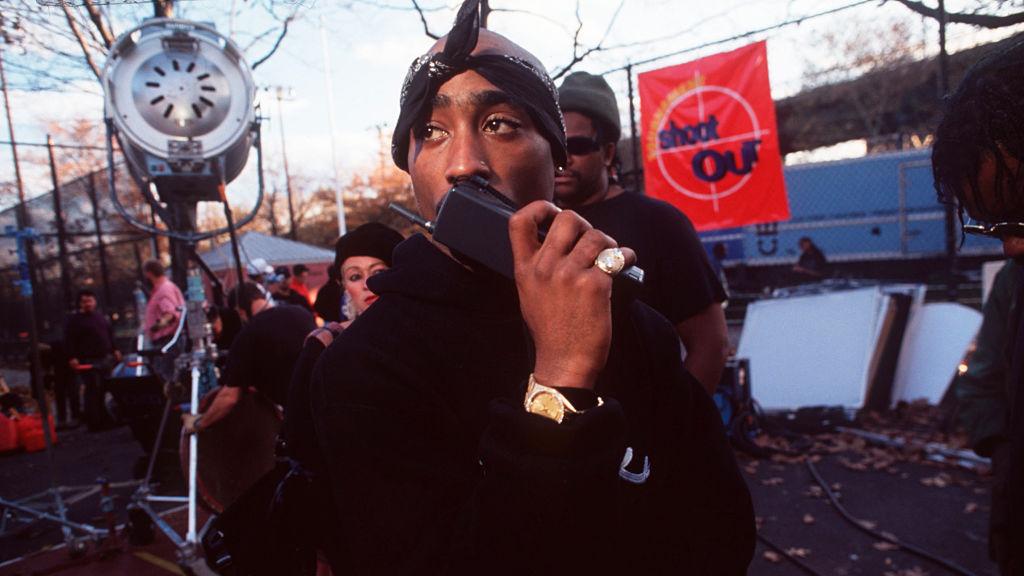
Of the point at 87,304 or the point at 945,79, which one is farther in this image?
the point at 87,304

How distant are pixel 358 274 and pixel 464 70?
218 centimetres

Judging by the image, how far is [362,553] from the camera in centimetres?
90

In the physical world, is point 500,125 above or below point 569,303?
above

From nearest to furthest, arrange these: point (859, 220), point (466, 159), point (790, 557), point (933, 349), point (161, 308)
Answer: point (466, 159), point (790, 557), point (933, 349), point (161, 308), point (859, 220)

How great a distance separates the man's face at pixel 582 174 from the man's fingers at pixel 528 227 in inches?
72.0

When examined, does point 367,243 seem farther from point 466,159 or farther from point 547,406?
point 547,406

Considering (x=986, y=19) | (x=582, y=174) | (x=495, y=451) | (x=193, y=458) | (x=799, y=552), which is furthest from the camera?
(x=799, y=552)

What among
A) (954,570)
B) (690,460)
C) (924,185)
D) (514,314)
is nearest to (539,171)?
(514,314)

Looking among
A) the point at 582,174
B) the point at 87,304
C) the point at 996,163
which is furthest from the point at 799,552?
the point at 87,304

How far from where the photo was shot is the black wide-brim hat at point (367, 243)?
3217 millimetres

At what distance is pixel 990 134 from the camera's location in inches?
55.2

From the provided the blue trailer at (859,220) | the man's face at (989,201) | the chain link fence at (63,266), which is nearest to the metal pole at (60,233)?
the chain link fence at (63,266)

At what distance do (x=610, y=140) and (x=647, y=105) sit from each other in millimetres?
5204

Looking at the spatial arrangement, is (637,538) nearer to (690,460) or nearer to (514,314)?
(690,460)
